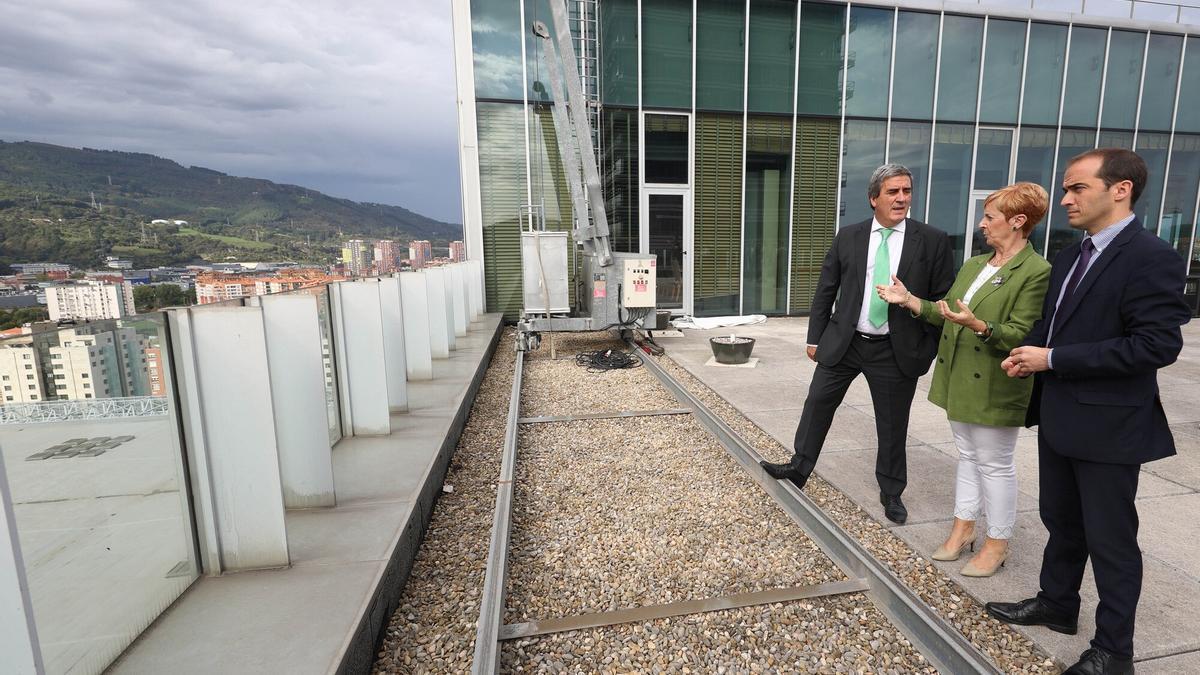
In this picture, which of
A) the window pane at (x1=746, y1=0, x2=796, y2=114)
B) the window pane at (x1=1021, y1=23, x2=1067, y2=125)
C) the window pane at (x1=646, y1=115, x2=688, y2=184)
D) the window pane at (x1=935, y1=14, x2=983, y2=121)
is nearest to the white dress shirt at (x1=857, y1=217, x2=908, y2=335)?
the window pane at (x1=646, y1=115, x2=688, y2=184)

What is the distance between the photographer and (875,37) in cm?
1191

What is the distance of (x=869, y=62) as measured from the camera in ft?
39.3

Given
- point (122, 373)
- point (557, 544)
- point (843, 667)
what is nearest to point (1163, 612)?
point (843, 667)

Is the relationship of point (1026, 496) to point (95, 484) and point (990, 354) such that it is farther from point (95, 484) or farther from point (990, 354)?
point (95, 484)

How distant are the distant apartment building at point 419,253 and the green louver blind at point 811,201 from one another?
28.2 feet

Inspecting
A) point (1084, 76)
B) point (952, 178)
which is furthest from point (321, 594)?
point (1084, 76)

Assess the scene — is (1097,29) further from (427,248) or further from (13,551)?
(13,551)

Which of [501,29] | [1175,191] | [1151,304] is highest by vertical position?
[501,29]

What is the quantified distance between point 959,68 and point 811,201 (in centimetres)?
447

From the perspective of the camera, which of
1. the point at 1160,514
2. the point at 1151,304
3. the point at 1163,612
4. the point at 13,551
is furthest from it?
the point at 1160,514

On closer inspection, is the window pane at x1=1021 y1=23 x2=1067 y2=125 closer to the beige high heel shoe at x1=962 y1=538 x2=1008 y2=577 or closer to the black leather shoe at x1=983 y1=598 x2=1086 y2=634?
the beige high heel shoe at x1=962 y1=538 x2=1008 y2=577

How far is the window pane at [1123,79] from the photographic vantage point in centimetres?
1268

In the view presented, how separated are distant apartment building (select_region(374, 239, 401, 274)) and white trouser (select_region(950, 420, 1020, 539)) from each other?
15.4 ft

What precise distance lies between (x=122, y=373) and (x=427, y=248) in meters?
5.36
